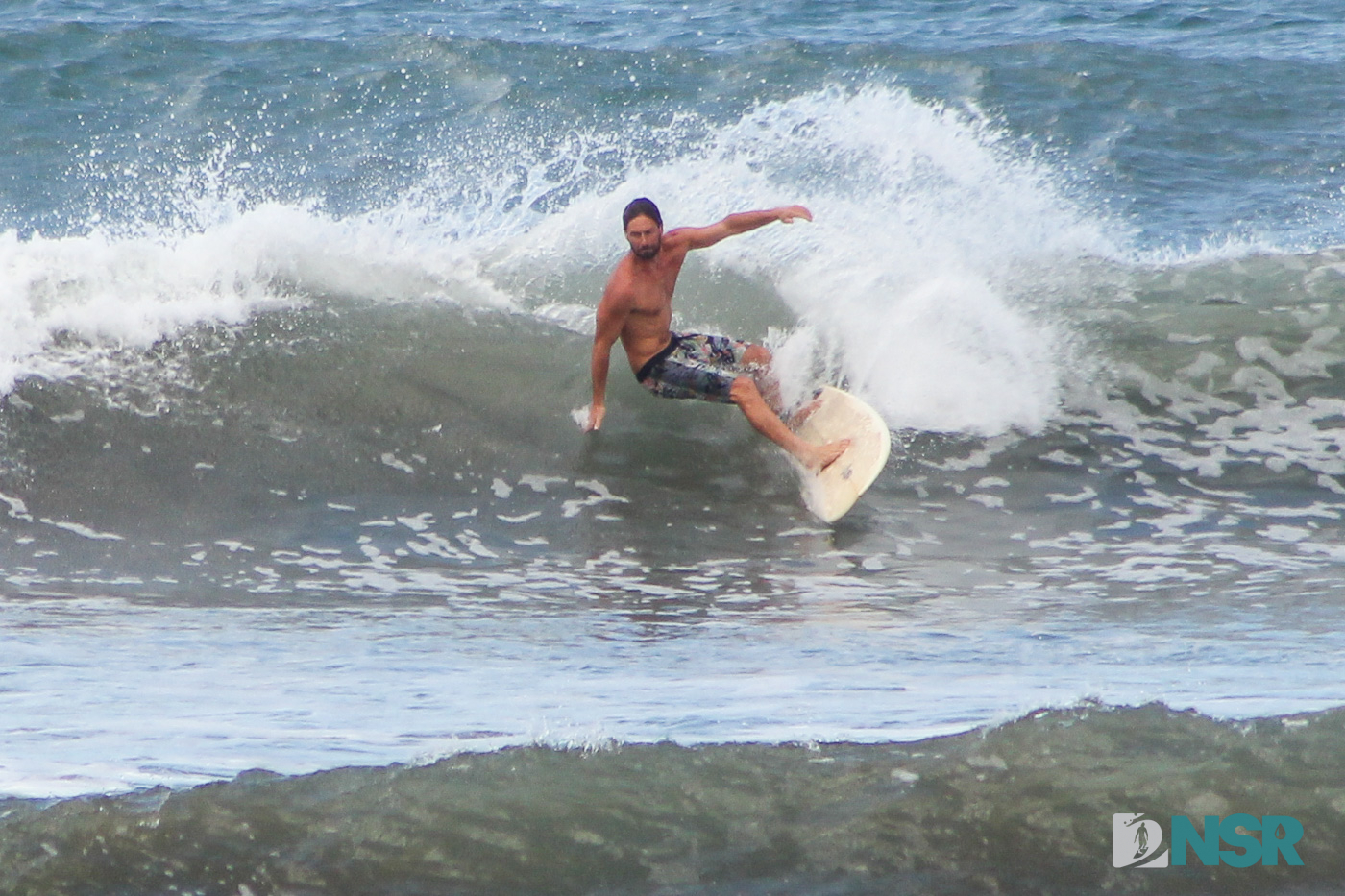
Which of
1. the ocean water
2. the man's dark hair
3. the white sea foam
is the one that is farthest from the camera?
the white sea foam

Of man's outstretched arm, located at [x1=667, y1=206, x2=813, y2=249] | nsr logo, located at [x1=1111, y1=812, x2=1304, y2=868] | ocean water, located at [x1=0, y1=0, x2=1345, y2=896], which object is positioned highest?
man's outstretched arm, located at [x1=667, y1=206, x2=813, y2=249]

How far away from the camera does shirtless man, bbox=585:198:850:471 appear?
6.35 m

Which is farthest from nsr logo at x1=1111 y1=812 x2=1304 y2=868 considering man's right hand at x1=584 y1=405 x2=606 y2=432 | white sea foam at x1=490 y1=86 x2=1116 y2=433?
white sea foam at x1=490 y1=86 x2=1116 y2=433

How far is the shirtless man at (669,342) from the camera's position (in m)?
6.35

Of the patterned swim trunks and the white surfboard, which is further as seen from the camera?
the patterned swim trunks

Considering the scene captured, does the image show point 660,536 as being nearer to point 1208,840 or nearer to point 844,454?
point 844,454

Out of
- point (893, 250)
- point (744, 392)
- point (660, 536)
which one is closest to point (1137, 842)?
point (660, 536)

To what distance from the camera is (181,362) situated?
7.13 m

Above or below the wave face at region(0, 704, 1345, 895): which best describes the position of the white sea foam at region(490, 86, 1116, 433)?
above

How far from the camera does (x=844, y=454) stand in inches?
252

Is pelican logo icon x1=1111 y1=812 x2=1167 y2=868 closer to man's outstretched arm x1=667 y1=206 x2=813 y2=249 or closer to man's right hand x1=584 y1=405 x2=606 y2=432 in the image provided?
man's outstretched arm x1=667 y1=206 x2=813 y2=249

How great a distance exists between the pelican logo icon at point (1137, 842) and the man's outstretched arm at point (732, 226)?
3718mm

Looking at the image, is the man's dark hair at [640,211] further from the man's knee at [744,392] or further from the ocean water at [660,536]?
the ocean water at [660,536]

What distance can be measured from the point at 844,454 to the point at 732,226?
1.15 m
